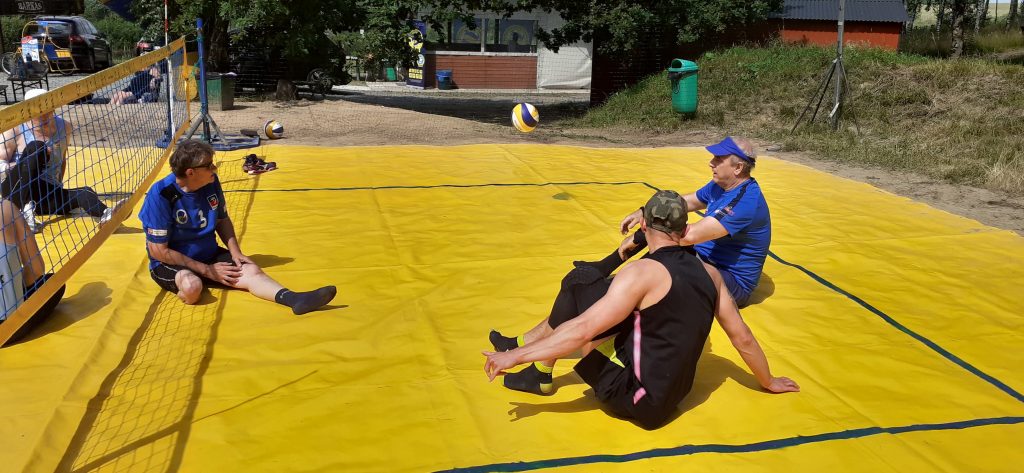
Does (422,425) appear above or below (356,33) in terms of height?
below

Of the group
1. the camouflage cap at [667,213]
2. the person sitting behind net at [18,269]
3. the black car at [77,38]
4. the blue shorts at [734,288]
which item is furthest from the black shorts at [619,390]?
the black car at [77,38]

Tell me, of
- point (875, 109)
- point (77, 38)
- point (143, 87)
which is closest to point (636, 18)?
point (875, 109)

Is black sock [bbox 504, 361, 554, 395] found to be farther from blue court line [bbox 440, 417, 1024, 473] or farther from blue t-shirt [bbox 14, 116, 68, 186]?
blue t-shirt [bbox 14, 116, 68, 186]

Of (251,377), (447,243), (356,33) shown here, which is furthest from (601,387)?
(356,33)

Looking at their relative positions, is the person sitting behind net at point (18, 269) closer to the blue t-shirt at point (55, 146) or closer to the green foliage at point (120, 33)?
the blue t-shirt at point (55, 146)

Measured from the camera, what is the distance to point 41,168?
6902 millimetres

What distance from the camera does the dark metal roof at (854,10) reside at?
2391 centimetres

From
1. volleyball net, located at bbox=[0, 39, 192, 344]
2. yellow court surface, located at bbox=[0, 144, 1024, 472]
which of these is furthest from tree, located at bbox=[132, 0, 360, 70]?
yellow court surface, located at bbox=[0, 144, 1024, 472]

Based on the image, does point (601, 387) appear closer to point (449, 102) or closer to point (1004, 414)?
point (1004, 414)

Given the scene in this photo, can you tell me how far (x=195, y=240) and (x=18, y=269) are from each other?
3.48 feet

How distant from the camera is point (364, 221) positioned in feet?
23.0

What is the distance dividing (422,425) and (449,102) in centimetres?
2074

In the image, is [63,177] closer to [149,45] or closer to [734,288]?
[734,288]

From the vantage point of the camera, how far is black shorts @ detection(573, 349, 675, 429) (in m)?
3.47
